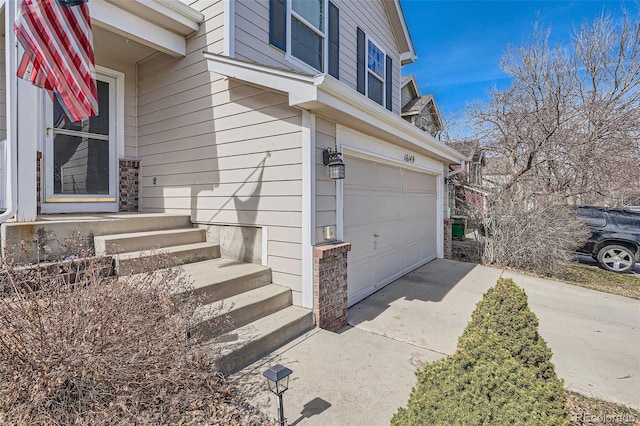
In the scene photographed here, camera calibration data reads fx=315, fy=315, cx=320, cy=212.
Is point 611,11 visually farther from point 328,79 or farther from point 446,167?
point 328,79

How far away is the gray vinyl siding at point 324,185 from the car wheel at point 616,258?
916cm

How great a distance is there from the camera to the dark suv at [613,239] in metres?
8.61

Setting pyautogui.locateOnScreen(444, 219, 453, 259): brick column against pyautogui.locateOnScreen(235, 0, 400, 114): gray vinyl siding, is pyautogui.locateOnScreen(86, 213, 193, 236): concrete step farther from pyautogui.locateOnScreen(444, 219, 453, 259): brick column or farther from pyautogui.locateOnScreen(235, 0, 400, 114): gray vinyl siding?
pyautogui.locateOnScreen(444, 219, 453, 259): brick column

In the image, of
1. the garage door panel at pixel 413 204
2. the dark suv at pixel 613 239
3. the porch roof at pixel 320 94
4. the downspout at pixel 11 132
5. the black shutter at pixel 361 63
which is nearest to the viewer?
the downspout at pixel 11 132

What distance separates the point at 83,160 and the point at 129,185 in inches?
30.9

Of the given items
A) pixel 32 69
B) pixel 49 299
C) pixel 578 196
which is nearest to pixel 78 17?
pixel 32 69

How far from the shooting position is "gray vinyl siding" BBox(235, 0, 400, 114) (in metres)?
4.72

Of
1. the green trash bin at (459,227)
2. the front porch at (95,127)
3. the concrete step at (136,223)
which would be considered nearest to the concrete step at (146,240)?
the concrete step at (136,223)

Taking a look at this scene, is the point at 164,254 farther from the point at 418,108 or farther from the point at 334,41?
→ the point at 418,108

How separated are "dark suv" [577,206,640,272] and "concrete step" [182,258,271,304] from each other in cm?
982

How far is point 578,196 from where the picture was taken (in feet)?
35.1

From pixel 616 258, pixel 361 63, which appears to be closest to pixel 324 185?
pixel 361 63

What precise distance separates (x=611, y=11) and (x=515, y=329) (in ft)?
49.8

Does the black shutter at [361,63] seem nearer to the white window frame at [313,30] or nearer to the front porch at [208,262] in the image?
the white window frame at [313,30]
